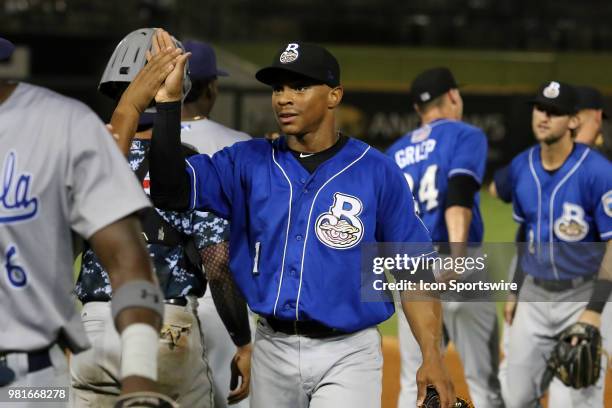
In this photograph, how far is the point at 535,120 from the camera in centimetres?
696

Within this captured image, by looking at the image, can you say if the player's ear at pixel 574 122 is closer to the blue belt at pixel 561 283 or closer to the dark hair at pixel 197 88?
the blue belt at pixel 561 283

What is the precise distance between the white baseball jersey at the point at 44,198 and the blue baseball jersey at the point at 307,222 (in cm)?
129

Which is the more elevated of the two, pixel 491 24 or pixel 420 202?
pixel 420 202

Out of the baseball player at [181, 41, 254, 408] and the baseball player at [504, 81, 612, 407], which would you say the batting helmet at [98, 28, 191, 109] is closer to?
the baseball player at [181, 41, 254, 408]

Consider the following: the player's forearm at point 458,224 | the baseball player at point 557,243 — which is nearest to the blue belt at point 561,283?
the baseball player at point 557,243

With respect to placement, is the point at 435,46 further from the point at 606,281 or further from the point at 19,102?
the point at 19,102

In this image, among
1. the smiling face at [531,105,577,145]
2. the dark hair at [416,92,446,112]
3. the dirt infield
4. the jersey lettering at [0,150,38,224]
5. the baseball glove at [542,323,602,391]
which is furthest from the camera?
the dirt infield

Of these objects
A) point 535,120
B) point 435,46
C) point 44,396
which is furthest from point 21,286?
point 435,46

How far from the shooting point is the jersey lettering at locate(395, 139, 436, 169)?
730cm

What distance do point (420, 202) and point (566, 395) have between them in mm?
1604

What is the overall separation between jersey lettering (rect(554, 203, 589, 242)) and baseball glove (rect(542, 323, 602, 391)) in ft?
1.87

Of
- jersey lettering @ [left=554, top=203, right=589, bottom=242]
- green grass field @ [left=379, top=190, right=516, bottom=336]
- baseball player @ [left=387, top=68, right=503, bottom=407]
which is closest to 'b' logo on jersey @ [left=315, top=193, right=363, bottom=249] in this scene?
jersey lettering @ [left=554, top=203, right=589, bottom=242]

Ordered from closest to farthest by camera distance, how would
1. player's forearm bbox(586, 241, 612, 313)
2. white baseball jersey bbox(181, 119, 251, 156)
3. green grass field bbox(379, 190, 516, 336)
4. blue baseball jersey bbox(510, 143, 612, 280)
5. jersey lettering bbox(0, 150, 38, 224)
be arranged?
jersey lettering bbox(0, 150, 38, 224)
white baseball jersey bbox(181, 119, 251, 156)
player's forearm bbox(586, 241, 612, 313)
blue baseball jersey bbox(510, 143, 612, 280)
green grass field bbox(379, 190, 516, 336)

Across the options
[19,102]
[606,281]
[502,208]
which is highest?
[19,102]
